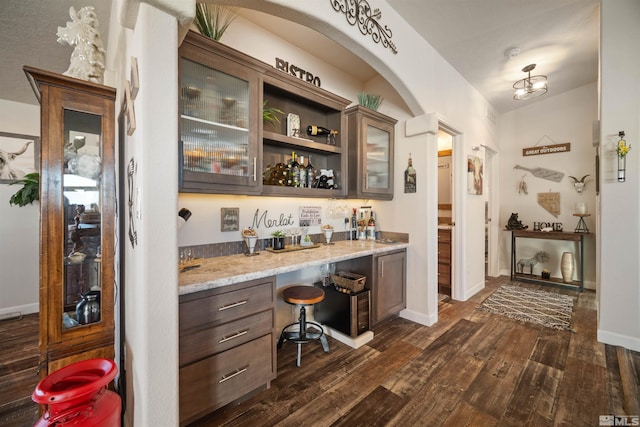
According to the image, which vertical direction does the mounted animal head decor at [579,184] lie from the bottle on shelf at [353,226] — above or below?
above

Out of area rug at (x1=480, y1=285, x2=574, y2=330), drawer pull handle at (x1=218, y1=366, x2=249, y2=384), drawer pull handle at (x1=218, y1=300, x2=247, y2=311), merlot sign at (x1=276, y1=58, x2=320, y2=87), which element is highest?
merlot sign at (x1=276, y1=58, x2=320, y2=87)

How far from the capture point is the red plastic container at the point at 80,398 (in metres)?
1.04

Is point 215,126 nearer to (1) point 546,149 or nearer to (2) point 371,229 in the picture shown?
(2) point 371,229

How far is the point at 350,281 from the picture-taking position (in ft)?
7.87

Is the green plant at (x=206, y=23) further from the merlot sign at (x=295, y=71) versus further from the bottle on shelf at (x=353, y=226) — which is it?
the bottle on shelf at (x=353, y=226)

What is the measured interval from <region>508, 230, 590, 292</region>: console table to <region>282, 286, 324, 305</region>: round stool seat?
4.04 m

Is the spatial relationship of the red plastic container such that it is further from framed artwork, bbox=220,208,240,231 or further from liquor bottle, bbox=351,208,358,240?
liquor bottle, bbox=351,208,358,240

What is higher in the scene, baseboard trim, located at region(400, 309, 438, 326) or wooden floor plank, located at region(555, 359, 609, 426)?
baseboard trim, located at region(400, 309, 438, 326)

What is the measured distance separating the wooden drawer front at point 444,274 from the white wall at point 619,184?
1553mm

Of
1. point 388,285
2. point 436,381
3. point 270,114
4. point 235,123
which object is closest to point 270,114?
point 270,114

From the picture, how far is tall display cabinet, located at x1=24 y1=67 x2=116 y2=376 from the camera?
1403 millimetres

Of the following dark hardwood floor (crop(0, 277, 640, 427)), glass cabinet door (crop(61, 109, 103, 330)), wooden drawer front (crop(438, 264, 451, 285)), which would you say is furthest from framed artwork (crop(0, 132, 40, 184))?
wooden drawer front (crop(438, 264, 451, 285))

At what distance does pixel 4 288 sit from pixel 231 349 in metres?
3.51

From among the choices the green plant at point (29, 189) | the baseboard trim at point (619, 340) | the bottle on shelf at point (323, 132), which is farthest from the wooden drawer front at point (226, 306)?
the baseboard trim at point (619, 340)
